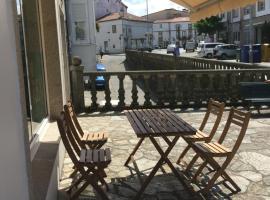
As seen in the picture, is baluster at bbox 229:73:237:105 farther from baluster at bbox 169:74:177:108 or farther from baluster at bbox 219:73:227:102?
baluster at bbox 169:74:177:108

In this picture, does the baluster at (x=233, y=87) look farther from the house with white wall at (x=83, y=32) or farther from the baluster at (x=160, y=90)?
the house with white wall at (x=83, y=32)

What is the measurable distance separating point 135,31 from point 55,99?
9263cm

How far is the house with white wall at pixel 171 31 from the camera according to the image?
115 meters

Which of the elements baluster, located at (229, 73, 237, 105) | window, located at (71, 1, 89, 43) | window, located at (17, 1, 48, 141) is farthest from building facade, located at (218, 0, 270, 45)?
window, located at (17, 1, 48, 141)

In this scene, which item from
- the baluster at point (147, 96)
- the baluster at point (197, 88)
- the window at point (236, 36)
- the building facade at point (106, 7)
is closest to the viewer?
the baluster at point (147, 96)

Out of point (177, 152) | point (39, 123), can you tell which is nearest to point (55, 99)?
point (39, 123)

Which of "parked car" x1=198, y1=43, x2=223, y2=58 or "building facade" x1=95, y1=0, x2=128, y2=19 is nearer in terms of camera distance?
"parked car" x1=198, y1=43, x2=223, y2=58

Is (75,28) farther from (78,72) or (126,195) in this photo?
(126,195)

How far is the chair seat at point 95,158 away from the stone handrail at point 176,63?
906 centimetres

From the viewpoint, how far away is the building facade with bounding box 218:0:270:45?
160 ft

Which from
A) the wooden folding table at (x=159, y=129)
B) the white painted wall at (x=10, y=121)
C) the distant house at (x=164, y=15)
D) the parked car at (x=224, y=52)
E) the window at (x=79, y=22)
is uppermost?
the distant house at (x=164, y=15)

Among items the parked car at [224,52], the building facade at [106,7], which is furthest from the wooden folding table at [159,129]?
the building facade at [106,7]

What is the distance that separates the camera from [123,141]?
725 cm

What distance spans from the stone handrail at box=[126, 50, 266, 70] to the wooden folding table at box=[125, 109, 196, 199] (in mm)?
8029
